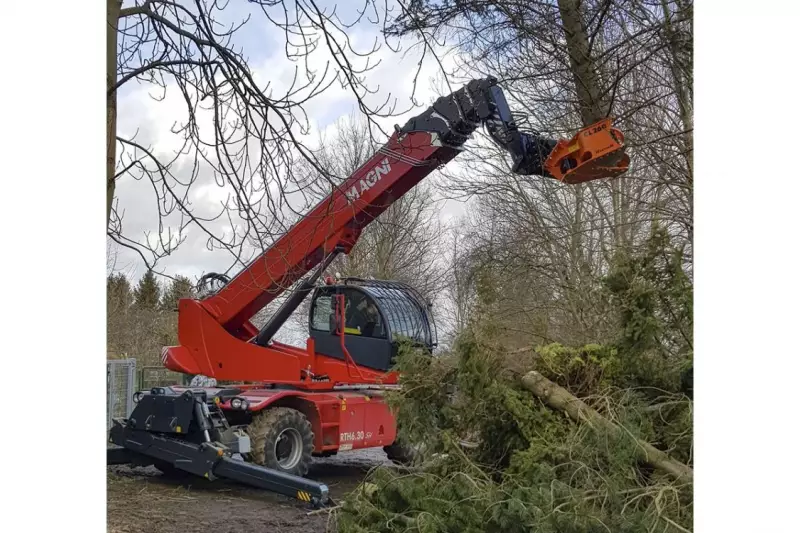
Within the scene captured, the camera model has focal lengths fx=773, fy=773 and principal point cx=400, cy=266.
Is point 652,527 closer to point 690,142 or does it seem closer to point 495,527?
point 495,527

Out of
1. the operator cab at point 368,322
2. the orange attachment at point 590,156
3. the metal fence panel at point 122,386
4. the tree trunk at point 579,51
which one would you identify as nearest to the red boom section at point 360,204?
the operator cab at point 368,322

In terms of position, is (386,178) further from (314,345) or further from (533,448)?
(533,448)

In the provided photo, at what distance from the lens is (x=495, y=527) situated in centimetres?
393

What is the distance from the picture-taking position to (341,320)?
30.0 feet

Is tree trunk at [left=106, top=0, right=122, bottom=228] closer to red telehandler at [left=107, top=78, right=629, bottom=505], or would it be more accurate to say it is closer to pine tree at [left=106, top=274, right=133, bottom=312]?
red telehandler at [left=107, top=78, right=629, bottom=505]

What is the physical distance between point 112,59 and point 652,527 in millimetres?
3688

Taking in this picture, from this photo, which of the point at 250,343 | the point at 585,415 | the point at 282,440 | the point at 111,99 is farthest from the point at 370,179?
the point at 585,415

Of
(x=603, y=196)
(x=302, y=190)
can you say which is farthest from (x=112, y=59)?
(x=603, y=196)

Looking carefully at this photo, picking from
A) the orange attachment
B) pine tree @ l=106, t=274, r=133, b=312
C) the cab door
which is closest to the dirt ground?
the cab door

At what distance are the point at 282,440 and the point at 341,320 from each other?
1.61 metres

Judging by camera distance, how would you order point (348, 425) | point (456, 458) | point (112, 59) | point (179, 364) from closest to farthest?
point (112, 59)
point (456, 458)
point (348, 425)
point (179, 364)

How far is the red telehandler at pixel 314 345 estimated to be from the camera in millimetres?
7047

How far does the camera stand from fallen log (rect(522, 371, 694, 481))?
4.18 metres

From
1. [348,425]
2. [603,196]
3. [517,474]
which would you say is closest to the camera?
[517,474]
